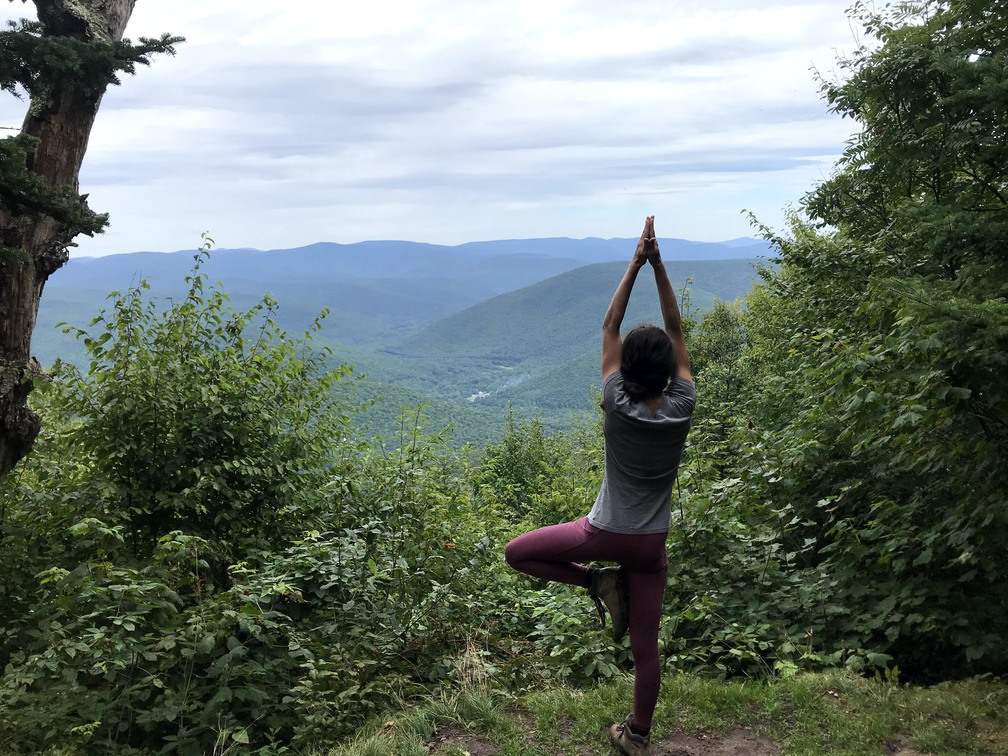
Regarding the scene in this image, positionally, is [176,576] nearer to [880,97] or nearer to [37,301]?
[37,301]

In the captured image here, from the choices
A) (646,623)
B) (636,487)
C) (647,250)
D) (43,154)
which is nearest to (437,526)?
(646,623)

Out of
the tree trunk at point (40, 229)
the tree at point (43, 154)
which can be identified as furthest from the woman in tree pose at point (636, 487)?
the tree trunk at point (40, 229)

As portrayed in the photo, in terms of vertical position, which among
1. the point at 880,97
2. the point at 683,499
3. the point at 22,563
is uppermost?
the point at 880,97

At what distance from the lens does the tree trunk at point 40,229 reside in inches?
252

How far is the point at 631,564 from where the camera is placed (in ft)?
11.5

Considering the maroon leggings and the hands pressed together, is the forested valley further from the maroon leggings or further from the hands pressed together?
the hands pressed together

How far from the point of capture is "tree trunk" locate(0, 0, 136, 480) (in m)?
6.40

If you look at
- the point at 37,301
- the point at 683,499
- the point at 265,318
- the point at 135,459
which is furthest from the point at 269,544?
the point at 683,499

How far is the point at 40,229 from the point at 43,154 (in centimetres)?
76

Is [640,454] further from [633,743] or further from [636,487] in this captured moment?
[633,743]

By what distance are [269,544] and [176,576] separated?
62.1 inches

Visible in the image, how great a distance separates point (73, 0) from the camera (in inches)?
269

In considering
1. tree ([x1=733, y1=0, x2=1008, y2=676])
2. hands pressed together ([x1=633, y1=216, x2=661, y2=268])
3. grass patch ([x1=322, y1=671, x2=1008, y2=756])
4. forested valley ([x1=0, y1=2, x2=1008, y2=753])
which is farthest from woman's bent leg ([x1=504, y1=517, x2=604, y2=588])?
tree ([x1=733, y1=0, x2=1008, y2=676])

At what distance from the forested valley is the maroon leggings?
1403mm
